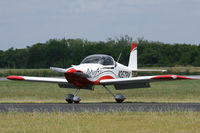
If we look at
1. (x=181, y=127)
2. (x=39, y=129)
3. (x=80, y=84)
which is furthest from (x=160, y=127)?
(x=80, y=84)

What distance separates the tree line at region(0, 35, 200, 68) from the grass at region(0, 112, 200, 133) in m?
56.7

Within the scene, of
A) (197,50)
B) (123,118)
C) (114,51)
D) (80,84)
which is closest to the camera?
(123,118)

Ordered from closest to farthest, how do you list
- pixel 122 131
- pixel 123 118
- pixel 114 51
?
pixel 122 131
pixel 123 118
pixel 114 51

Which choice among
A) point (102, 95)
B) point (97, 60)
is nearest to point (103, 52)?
point (102, 95)

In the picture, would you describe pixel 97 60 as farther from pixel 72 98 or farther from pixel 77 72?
pixel 72 98

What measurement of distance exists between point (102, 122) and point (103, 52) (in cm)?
6383

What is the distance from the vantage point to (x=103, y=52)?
76438 millimetres

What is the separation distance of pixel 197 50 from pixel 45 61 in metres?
26.0

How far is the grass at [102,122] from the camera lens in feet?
37.0

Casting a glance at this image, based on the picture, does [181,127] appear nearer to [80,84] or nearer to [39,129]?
[39,129]

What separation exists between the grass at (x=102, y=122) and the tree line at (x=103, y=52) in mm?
56699

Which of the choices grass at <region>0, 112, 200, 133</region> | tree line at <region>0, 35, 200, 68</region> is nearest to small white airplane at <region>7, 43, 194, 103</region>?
grass at <region>0, 112, 200, 133</region>

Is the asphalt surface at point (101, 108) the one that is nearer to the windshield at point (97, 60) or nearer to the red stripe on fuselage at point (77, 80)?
the red stripe on fuselage at point (77, 80)

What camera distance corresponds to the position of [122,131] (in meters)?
11.1
